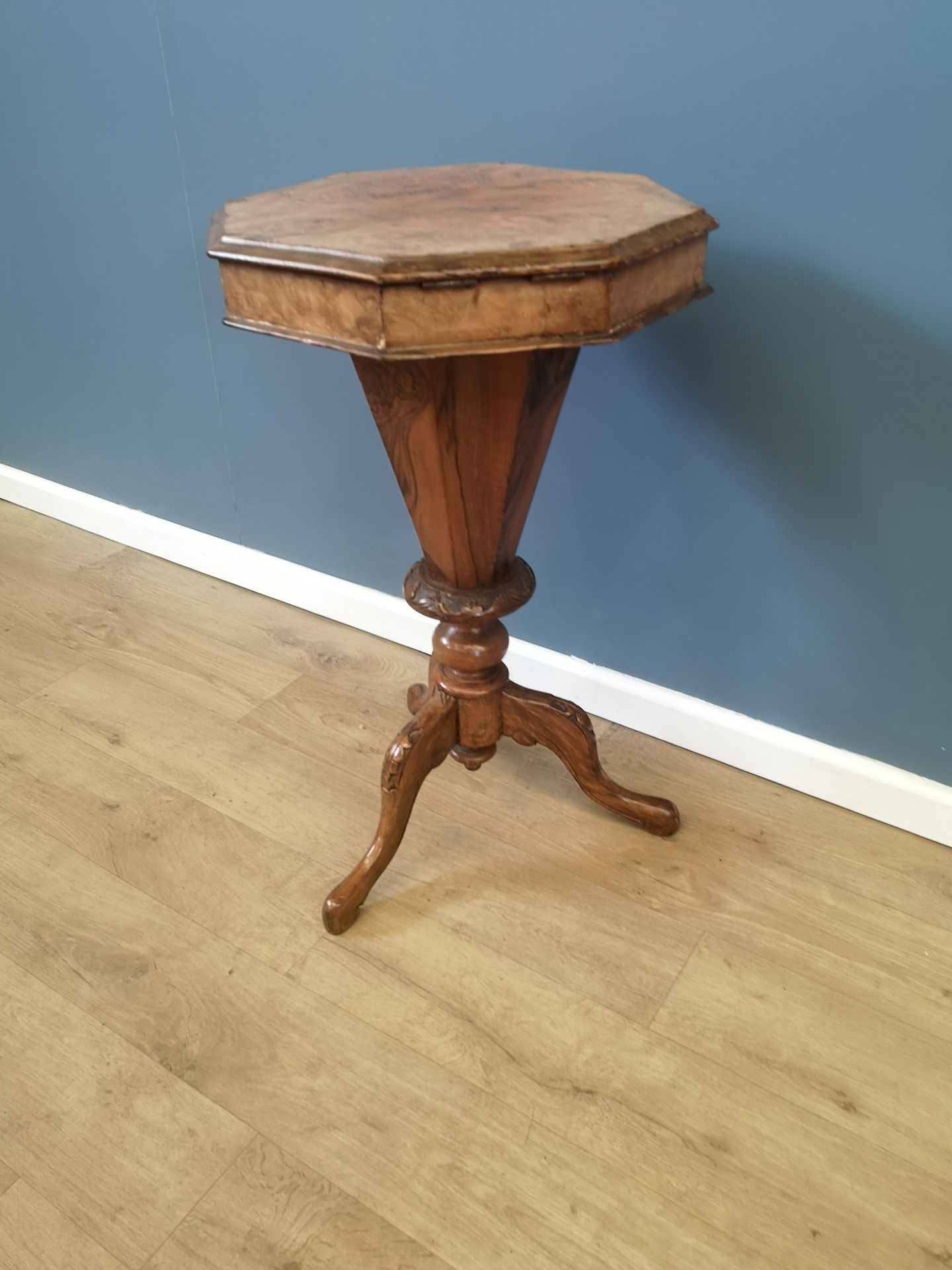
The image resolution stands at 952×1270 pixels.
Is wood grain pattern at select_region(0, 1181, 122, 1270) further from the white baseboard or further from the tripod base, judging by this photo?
the white baseboard

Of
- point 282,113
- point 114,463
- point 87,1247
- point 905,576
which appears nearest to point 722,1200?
point 87,1247

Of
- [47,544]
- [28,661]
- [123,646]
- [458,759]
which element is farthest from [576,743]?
[47,544]

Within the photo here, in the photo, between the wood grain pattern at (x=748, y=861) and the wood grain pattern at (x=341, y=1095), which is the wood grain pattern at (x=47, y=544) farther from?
the wood grain pattern at (x=341, y=1095)

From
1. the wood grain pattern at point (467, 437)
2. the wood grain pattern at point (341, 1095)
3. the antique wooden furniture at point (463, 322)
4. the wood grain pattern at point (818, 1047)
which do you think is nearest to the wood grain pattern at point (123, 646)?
the wood grain pattern at point (341, 1095)

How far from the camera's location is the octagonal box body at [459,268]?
83 cm

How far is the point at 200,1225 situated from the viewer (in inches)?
40.0

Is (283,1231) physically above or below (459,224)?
below

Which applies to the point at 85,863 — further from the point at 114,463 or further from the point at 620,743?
the point at 114,463

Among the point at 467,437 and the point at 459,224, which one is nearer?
the point at 459,224

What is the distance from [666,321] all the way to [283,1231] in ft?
3.99

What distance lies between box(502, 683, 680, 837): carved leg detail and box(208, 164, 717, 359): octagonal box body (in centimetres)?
61

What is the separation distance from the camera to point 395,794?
1325mm

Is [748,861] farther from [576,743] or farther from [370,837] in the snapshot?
[370,837]

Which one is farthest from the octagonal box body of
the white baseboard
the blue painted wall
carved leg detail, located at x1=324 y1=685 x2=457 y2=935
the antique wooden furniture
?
the white baseboard
